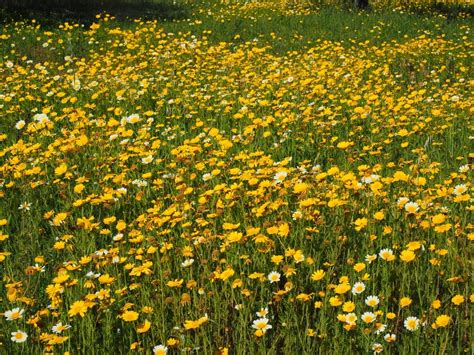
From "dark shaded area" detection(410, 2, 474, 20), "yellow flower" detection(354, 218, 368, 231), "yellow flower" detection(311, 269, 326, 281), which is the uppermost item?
"yellow flower" detection(354, 218, 368, 231)

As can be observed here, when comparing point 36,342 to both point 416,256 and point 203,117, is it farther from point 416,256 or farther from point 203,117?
point 203,117

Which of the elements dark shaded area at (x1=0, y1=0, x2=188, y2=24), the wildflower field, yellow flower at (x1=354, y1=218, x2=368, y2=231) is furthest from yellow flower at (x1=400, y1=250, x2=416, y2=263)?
dark shaded area at (x1=0, y1=0, x2=188, y2=24)

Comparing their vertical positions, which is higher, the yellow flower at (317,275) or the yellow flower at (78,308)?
the yellow flower at (317,275)

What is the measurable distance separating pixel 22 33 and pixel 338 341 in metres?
11.7

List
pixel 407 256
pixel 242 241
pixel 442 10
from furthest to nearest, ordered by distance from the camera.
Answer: pixel 442 10
pixel 242 241
pixel 407 256

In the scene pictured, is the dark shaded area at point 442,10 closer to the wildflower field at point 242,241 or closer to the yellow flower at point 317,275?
the wildflower field at point 242,241

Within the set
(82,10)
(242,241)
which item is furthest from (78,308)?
(82,10)

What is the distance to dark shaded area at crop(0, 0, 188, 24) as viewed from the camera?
14.6 metres

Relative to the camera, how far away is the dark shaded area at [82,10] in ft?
48.0

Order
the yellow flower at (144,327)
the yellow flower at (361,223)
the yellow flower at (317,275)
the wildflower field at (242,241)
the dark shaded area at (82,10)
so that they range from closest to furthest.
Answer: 1. the yellow flower at (144,327)
2. the wildflower field at (242,241)
3. the yellow flower at (317,275)
4. the yellow flower at (361,223)
5. the dark shaded area at (82,10)

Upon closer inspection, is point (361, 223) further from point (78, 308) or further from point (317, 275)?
point (78, 308)

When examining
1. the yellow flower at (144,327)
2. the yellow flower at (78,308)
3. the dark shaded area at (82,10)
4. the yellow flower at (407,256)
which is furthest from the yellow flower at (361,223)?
the dark shaded area at (82,10)

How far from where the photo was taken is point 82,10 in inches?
646

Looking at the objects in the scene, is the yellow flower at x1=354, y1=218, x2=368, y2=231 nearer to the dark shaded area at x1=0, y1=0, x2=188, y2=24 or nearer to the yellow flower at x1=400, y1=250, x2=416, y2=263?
the yellow flower at x1=400, y1=250, x2=416, y2=263
